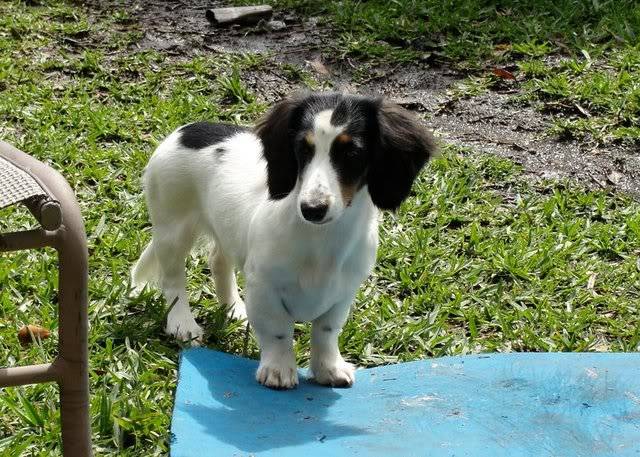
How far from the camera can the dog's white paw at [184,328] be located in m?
4.42

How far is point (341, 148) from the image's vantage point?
3.59 meters

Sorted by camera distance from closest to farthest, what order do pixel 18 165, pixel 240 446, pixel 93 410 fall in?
pixel 18 165 < pixel 240 446 < pixel 93 410

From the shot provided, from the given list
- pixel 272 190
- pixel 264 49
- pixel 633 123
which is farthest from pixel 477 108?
pixel 272 190

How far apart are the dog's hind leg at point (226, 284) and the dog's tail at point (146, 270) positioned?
24 cm

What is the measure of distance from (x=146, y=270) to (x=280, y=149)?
4.03 ft

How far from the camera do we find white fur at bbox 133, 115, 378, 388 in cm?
382

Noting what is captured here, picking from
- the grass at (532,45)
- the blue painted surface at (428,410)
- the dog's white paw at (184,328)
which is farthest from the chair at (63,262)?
the grass at (532,45)

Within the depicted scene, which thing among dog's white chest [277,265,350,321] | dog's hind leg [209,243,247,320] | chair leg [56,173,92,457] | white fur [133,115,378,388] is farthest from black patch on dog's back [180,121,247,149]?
chair leg [56,173,92,457]

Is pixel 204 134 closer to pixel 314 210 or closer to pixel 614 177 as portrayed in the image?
pixel 314 210

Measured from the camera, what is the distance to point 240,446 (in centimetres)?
337

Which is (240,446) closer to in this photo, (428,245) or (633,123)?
(428,245)

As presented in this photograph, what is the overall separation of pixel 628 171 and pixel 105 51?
11.8 feet

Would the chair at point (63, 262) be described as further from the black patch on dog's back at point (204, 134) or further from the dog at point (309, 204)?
the black patch on dog's back at point (204, 134)

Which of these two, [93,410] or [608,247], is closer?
[93,410]
